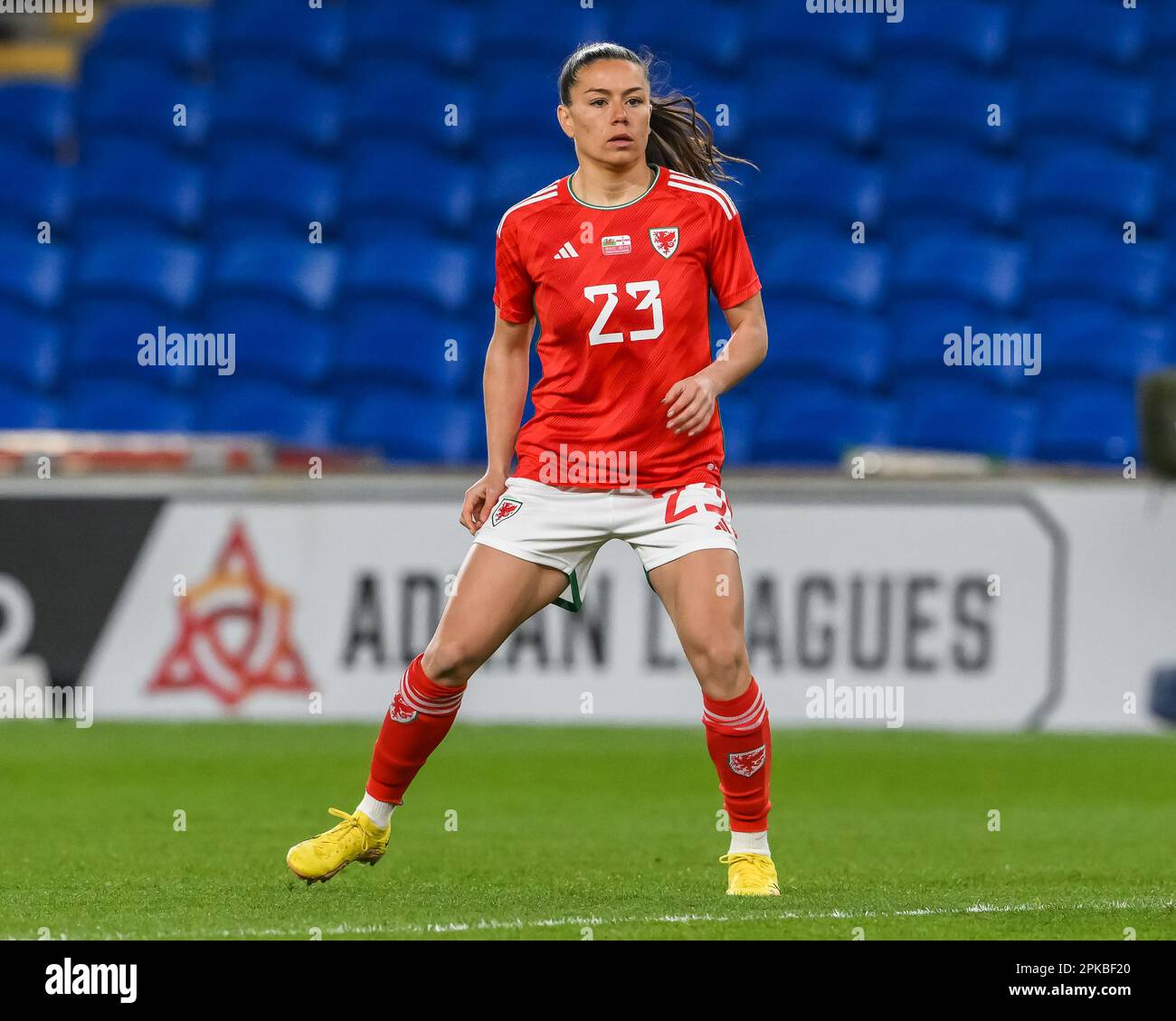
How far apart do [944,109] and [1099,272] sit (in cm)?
150

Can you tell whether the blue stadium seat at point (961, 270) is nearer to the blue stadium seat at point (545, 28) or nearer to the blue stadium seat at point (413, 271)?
the blue stadium seat at point (545, 28)

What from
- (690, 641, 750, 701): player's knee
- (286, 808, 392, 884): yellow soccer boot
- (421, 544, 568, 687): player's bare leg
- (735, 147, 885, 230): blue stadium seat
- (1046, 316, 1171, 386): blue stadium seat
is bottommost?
(286, 808, 392, 884): yellow soccer boot

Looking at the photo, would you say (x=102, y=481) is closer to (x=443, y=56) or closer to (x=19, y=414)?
(x=19, y=414)

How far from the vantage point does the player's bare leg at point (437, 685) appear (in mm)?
5129

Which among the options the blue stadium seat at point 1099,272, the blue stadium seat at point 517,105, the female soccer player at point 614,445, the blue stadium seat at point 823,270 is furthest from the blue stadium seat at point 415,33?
the female soccer player at point 614,445

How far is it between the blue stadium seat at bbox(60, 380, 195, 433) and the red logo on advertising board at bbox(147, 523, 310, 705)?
2.18 m

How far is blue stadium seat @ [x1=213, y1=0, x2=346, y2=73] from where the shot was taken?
13469mm

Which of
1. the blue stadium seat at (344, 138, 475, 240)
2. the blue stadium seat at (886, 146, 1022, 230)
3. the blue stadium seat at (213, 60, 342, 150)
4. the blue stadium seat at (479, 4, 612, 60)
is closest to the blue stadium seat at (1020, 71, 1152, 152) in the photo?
the blue stadium seat at (886, 146, 1022, 230)

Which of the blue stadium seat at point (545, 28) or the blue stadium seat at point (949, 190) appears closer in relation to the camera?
the blue stadium seat at point (949, 190)

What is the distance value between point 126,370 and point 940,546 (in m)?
5.18

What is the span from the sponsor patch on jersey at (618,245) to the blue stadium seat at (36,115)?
29.7ft

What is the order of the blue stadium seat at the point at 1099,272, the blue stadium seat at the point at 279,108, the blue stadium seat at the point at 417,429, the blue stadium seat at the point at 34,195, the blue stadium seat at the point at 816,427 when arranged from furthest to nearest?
the blue stadium seat at the point at 279,108 → the blue stadium seat at the point at 34,195 → the blue stadium seat at the point at 1099,272 → the blue stadium seat at the point at 417,429 → the blue stadium seat at the point at 816,427

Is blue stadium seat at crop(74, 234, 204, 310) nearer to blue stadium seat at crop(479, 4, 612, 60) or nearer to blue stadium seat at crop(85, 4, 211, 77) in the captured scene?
blue stadium seat at crop(85, 4, 211, 77)

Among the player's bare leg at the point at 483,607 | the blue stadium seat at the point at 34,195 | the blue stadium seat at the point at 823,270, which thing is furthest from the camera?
the blue stadium seat at the point at 34,195
